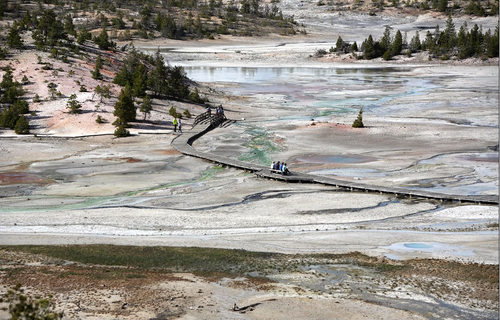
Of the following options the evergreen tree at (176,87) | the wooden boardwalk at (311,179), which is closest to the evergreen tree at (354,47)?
the evergreen tree at (176,87)

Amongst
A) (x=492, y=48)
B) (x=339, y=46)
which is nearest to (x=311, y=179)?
(x=492, y=48)

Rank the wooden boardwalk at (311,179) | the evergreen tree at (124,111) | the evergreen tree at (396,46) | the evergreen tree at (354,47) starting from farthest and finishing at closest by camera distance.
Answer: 1. the evergreen tree at (354,47)
2. the evergreen tree at (396,46)
3. the evergreen tree at (124,111)
4. the wooden boardwalk at (311,179)

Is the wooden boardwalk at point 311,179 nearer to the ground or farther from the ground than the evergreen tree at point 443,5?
nearer to the ground

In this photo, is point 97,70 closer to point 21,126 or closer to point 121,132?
point 21,126

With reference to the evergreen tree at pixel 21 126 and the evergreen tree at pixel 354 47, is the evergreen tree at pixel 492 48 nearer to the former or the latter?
the evergreen tree at pixel 354 47

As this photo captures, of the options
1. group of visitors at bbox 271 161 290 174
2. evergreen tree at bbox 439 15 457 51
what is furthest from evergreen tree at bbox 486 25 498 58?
group of visitors at bbox 271 161 290 174

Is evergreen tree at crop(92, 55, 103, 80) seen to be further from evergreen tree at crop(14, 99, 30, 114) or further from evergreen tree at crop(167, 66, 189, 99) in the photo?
evergreen tree at crop(14, 99, 30, 114)

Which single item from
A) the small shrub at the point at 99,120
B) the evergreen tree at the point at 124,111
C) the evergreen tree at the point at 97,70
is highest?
the evergreen tree at the point at 97,70

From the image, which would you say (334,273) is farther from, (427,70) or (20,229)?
(427,70)

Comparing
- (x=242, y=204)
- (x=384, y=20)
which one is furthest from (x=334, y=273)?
(x=384, y=20)
